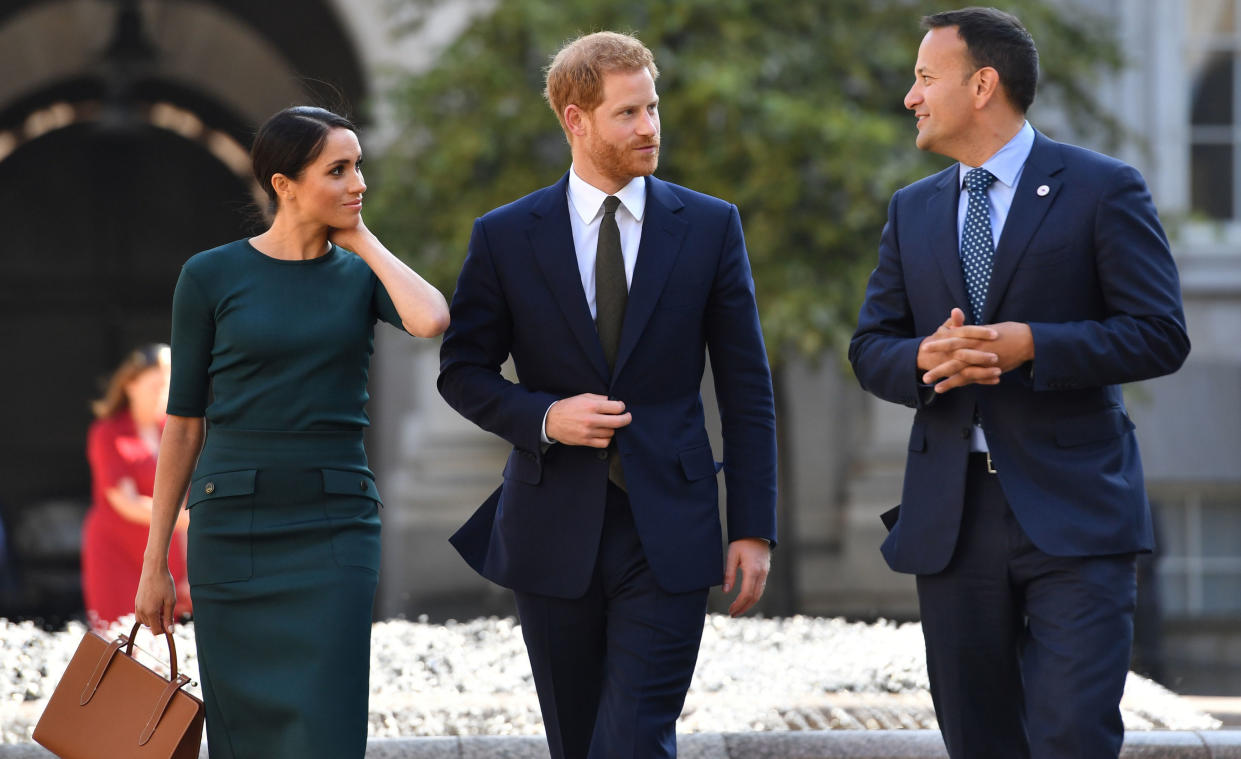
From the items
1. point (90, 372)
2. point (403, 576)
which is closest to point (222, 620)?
point (403, 576)

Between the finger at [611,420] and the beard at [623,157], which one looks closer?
the finger at [611,420]

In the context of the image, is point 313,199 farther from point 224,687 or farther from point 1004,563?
point 1004,563

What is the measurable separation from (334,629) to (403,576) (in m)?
8.81

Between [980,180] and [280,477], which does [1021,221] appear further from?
[280,477]

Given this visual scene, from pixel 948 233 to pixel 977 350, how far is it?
16.3 inches

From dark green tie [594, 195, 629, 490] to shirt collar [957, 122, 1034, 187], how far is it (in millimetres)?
909

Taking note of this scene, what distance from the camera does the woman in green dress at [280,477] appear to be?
404 centimetres

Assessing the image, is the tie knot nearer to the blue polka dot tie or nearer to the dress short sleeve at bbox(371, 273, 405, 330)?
the blue polka dot tie

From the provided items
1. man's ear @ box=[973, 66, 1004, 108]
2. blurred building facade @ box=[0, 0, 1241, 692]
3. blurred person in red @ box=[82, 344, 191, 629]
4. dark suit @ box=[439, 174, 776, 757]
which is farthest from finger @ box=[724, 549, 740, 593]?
blurred building facade @ box=[0, 0, 1241, 692]

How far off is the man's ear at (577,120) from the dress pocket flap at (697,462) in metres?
0.78

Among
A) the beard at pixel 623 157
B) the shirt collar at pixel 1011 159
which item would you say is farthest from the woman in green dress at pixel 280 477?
the shirt collar at pixel 1011 159

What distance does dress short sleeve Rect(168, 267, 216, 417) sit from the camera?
13.4 feet

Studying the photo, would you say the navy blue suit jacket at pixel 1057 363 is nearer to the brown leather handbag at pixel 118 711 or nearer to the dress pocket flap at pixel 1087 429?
the dress pocket flap at pixel 1087 429

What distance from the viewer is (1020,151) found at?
4.23 meters
